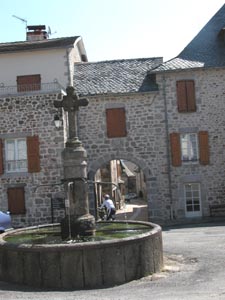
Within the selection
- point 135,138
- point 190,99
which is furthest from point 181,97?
point 135,138

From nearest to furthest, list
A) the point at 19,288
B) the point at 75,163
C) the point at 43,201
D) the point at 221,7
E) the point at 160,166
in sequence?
1. the point at 19,288
2. the point at 75,163
3. the point at 43,201
4. the point at 160,166
5. the point at 221,7

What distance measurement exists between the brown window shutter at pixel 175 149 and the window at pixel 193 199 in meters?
1.27

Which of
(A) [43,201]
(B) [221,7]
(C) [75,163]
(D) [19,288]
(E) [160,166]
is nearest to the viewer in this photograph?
(D) [19,288]

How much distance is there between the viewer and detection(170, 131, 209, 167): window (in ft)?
73.8

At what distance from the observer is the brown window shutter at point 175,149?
22.5 meters

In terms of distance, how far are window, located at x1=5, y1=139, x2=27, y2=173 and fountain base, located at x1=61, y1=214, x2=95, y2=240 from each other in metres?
11.5

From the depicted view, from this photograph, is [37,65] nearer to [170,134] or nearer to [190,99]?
[170,134]

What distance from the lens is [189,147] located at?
74.7 ft

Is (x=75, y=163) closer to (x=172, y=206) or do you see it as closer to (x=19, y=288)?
(x=19, y=288)

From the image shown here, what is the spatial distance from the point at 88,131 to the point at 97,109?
3.74 feet

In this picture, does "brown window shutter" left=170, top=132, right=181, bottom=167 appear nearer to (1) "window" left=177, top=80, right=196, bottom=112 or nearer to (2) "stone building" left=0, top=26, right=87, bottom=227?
(1) "window" left=177, top=80, right=196, bottom=112

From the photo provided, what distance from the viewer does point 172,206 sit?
22484 mm

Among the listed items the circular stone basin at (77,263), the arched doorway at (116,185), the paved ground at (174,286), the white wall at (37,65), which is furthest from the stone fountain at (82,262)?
the white wall at (37,65)

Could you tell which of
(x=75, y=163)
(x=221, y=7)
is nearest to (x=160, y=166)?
(x=221, y=7)
